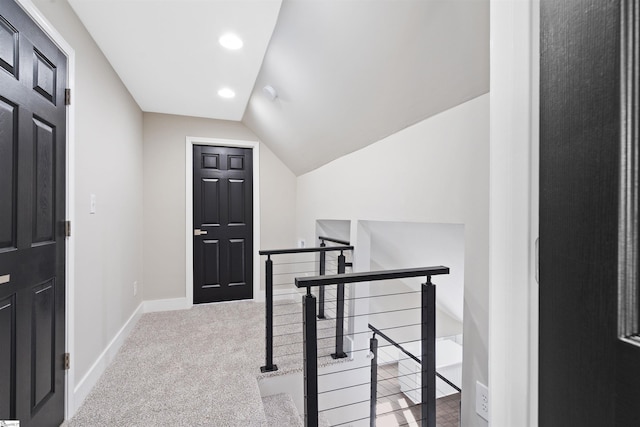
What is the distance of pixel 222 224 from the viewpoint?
156 inches

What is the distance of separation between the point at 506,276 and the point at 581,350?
160 millimetres

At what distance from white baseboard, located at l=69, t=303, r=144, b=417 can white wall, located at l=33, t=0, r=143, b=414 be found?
0.11 feet

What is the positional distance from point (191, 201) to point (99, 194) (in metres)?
1.54

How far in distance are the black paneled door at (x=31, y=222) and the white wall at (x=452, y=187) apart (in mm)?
1920

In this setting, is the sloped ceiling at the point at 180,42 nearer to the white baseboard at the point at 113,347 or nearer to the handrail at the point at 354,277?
the handrail at the point at 354,277

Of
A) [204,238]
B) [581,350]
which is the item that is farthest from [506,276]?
[204,238]

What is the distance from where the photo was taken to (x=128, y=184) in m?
3.01

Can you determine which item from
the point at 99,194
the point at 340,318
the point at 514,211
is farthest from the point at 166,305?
the point at 514,211

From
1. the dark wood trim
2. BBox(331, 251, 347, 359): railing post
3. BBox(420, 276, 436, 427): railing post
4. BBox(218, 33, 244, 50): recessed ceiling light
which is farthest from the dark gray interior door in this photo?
BBox(218, 33, 244, 50): recessed ceiling light

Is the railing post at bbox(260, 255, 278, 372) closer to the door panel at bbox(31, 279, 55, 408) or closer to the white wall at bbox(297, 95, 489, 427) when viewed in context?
the white wall at bbox(297, 95, 489, 427)

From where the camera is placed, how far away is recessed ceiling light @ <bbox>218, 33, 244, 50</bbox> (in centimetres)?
210

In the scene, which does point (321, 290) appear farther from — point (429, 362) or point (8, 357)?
point (8, 357)

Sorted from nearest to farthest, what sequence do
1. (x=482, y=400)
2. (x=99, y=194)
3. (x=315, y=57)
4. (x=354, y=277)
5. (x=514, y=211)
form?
(x=514, y=211) → (x=482, y=400) → (x=354, y=277) → (x=315, y=57) → (x=99, y=194)

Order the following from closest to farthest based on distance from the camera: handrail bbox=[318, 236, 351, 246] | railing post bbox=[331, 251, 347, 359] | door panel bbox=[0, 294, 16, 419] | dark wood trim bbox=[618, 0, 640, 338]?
dark wood trim bbox=[618, 0, 640, 338] < door panel bbox=[0, 294, 16, 419] < railing post bbox=[331, 251, 347, 359] < handrail bbox=[318, 236, 351, 246]
